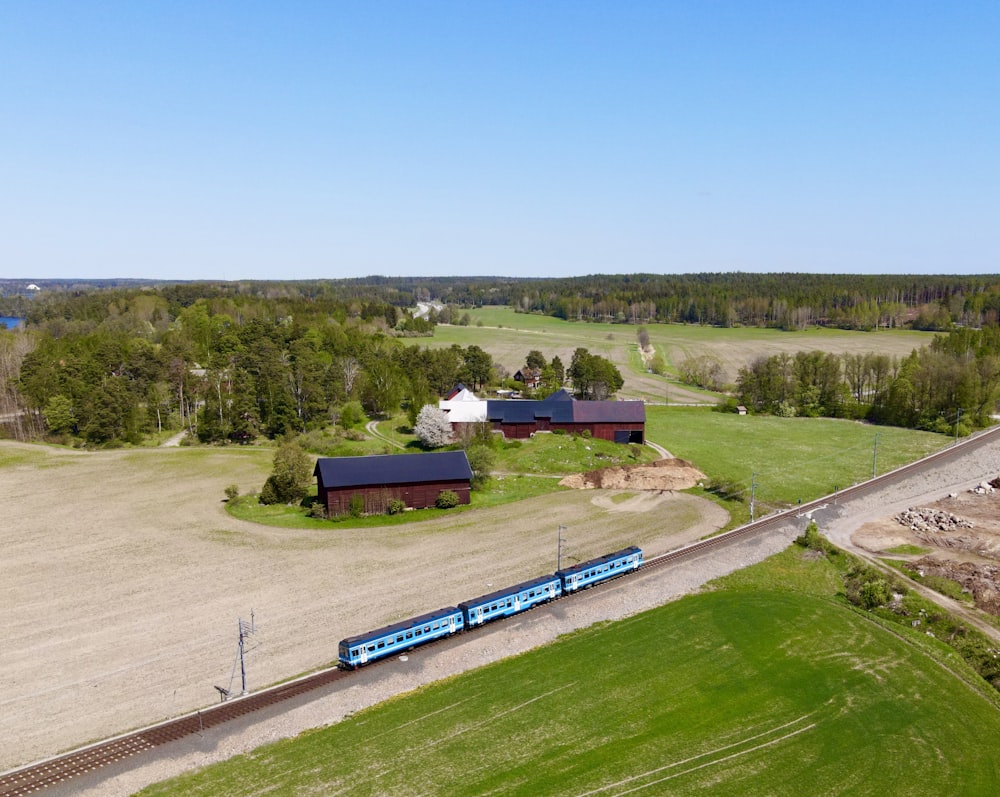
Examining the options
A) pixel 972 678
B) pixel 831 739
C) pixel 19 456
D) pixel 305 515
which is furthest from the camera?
pixel 19 456

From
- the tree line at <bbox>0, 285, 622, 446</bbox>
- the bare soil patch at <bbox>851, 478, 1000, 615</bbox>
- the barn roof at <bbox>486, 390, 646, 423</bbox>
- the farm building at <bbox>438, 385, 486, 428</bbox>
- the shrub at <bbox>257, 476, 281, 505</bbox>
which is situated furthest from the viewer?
the tree line at <bbox>0, 285, 622, 446</bbox>

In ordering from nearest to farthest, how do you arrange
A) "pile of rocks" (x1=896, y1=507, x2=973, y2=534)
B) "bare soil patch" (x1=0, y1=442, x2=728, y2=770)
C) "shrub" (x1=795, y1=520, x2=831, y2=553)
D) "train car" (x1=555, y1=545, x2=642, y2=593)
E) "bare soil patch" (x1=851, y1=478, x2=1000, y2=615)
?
1. "bare soil patch" (x1=0, y1=442, x2=728, y2=770)
2. "train car" (x1=555, y1=545, x2=642, y2=593)
3. "bare soil patch" (x1=851, y1=478, x2=1000, y2=615)
4. "shrub" (x1=795, y1=520, x2=831, y2=553)
5. "pile of rocks" (x1=896, y1=507, x2=973, y2=534)

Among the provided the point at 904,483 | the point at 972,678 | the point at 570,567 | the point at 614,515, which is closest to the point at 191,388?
the point at 614,515

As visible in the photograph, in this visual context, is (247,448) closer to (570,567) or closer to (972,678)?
(570,567)

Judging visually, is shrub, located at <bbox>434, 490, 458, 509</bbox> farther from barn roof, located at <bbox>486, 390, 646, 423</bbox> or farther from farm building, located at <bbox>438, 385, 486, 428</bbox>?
barn roof, located at <bbox>486, 390, 646, 423</bbox>

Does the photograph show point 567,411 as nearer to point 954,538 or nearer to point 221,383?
point 954,538

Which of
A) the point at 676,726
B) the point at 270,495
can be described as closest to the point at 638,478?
the point at 270,495

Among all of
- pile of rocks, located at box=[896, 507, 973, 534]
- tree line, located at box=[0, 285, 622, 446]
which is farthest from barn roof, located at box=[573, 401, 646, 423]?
pile of rocks, located at box=[896, 507, 973, 534]
